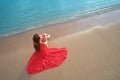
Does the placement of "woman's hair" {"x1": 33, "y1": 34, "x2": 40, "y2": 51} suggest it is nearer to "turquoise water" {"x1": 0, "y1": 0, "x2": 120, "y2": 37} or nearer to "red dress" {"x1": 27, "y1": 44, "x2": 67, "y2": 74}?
"red dress" {"x1": 27, "y1": 44, "x2": 67, "y2": 74}

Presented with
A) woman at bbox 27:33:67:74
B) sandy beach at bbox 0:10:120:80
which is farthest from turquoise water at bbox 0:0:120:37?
woman at bbox 27:33:67:74

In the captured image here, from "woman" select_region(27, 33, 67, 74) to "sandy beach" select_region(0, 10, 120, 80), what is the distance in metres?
0.06

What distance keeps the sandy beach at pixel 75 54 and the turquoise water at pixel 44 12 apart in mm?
286

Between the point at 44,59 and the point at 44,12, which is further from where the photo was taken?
the point at 44,12

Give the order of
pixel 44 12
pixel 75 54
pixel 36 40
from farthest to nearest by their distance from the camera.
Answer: pixel 44 12, pixel 75 54, pixel 36 40

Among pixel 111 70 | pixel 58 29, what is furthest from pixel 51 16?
pixel 111 70

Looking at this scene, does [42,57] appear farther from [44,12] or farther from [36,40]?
A: [44,12]

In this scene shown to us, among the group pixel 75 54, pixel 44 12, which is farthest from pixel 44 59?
pixel 44 12

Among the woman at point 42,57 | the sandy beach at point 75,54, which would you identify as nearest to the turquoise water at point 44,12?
the sandy beach at point 75,54

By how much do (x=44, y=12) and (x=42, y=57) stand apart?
158cm

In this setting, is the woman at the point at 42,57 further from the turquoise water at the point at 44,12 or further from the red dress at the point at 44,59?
the turquoise water at the point at 44,12

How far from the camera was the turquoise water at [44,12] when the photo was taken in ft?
9.25

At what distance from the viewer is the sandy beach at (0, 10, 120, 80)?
1677 millimetres

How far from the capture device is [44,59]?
1827 mm
